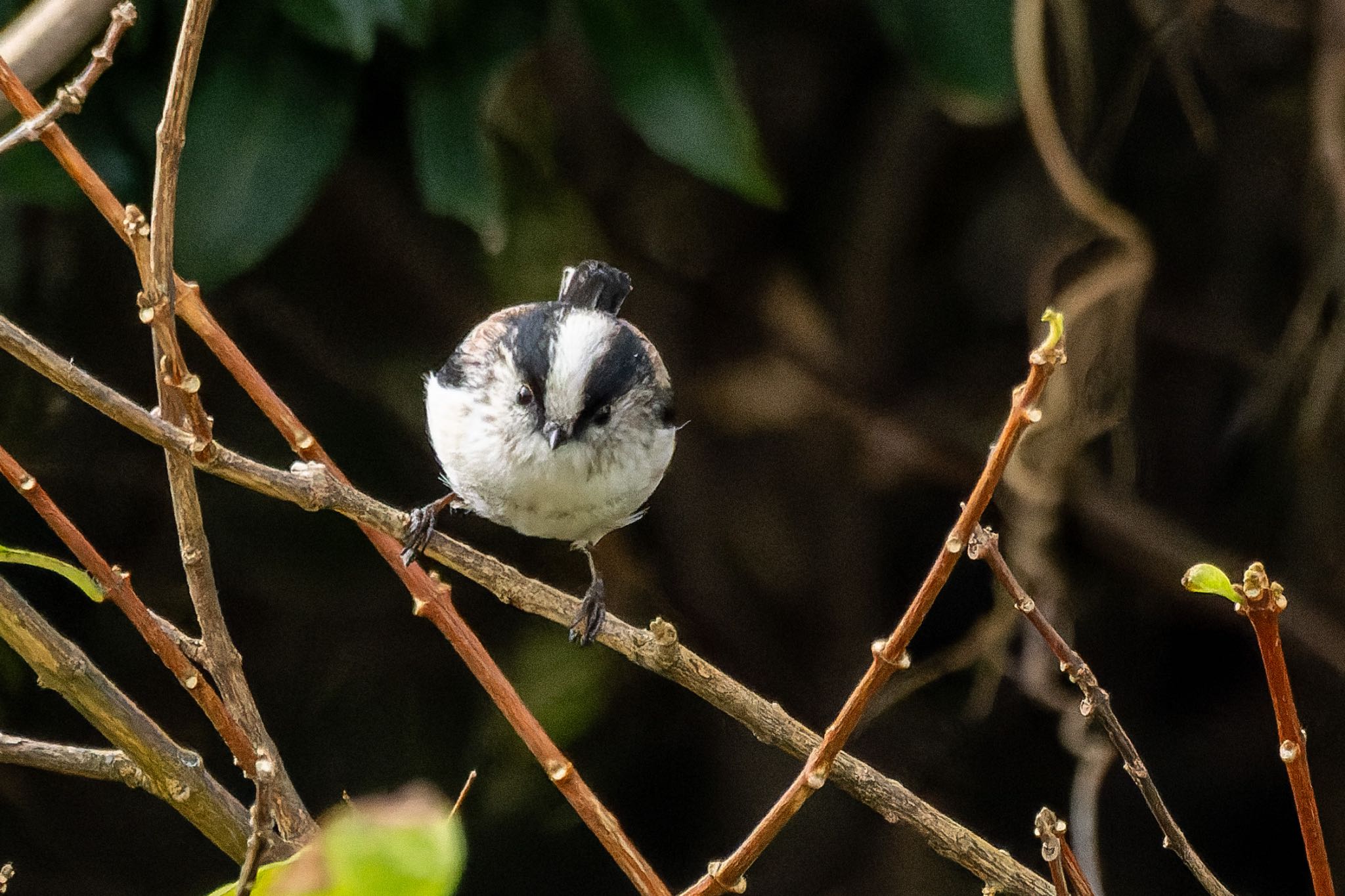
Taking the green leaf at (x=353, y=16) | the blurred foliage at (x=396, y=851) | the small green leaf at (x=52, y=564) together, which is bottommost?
the blurred foliage at (x=396, y=851)

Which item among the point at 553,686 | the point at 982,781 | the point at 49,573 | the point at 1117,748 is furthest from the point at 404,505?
the point at 1117,748

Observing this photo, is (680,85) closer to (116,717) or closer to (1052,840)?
(116,717)

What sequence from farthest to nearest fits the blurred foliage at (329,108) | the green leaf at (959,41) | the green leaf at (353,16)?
the green leaf at (959,41) → the blurred foliage at (329,108) → the green leaf at (353,16)

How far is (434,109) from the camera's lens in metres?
2.25

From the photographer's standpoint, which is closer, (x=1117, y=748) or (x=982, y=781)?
(x=1117, y=748)

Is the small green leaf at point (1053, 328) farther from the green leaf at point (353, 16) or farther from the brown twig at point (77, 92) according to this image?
the green leaf at point (353, 16)

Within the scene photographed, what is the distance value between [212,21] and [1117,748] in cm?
181

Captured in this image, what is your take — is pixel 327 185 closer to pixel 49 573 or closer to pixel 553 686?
pixel 49 573

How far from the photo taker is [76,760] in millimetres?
1271

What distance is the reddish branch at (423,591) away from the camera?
1.23 m

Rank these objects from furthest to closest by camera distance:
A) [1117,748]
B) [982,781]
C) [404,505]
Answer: [982,781] < [404,505] < [1117,748]

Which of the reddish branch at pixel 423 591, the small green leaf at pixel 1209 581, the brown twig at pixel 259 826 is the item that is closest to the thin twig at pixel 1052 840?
the small green leaf at pixel 1209 581

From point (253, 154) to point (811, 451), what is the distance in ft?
5.22

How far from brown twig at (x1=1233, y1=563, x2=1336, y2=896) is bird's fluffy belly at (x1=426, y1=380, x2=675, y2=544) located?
1.20 meters
